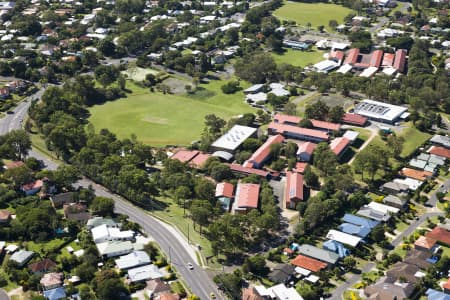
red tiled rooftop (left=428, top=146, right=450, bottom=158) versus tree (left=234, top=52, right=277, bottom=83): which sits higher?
tree (left=234, top=52, right=277, bottom=83)

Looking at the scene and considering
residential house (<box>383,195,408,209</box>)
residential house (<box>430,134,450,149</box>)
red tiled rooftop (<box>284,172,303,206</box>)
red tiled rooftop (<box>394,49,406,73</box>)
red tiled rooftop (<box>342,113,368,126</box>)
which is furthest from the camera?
red tiled rooftop (<box>394,49,406,73</box>)

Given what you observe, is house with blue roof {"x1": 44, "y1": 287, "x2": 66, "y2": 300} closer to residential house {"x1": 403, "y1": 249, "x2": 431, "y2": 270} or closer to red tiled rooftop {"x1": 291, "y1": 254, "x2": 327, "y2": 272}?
red tiled rooftop {"x1": 291, "y1": 254, "x2": 327, "y2": 272}

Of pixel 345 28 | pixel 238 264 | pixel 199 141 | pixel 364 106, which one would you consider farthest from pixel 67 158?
pixel 345 28

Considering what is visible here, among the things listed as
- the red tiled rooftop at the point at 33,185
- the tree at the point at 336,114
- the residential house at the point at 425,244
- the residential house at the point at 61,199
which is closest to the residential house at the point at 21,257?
the residential house at the point at 61,199

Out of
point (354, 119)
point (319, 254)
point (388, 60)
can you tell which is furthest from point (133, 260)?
point (388, 60)

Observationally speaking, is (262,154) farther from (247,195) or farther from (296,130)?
(247,195)

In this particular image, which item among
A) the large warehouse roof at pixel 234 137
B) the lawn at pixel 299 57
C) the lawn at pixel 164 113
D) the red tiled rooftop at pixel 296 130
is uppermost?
the red tiled rooftop at pixel 296 130

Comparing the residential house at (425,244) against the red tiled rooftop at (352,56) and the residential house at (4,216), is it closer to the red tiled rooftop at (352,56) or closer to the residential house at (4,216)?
the residential house at (4,216)

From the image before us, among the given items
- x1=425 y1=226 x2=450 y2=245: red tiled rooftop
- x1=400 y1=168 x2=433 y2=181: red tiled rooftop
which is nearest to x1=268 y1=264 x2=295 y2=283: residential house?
x1=425 y1=226 x2=450 y2=245: red tiled rooftop
